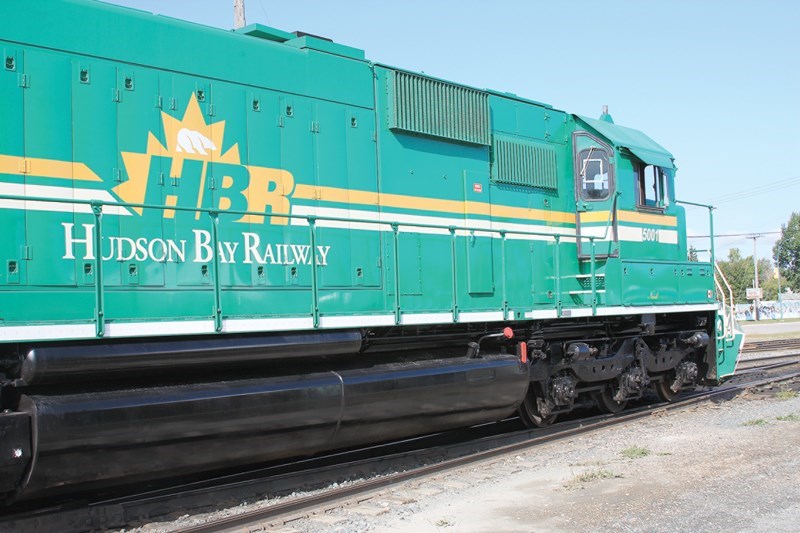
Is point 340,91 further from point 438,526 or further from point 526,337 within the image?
point 438,526

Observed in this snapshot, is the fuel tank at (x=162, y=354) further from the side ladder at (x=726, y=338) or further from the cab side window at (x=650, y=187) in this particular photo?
the side ladder at (x=726, y=338)

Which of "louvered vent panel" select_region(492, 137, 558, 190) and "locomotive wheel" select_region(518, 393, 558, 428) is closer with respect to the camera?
"locomotive wheel" select_region(518, 393, 558, 428)

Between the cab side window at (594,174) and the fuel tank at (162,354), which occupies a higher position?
the cab side window at (594,174)

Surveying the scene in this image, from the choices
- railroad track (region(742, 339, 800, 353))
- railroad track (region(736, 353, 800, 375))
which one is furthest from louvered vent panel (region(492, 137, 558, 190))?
railroad track (region(742, 339, 800, 353))

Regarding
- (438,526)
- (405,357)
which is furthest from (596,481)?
(405,357)

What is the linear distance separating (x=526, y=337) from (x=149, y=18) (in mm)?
5491

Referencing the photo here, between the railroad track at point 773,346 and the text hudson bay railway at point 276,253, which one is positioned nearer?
the text hudson bay railway at point 276,253

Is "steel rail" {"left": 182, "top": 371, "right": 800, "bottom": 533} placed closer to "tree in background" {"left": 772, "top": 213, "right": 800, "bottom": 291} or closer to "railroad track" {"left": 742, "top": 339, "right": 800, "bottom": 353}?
"railroad track" {"left": 742, "top": 339, "right": 800, "bottom": 353}

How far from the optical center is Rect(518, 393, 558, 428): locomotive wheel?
30.6ft

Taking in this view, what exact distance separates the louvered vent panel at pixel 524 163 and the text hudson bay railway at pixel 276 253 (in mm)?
39

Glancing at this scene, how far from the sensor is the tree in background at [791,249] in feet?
256

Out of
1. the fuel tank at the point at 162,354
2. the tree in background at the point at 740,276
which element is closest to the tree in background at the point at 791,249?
the tree in background at the point at 740,276

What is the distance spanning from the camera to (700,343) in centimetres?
1113

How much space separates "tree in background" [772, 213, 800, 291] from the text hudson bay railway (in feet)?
254
